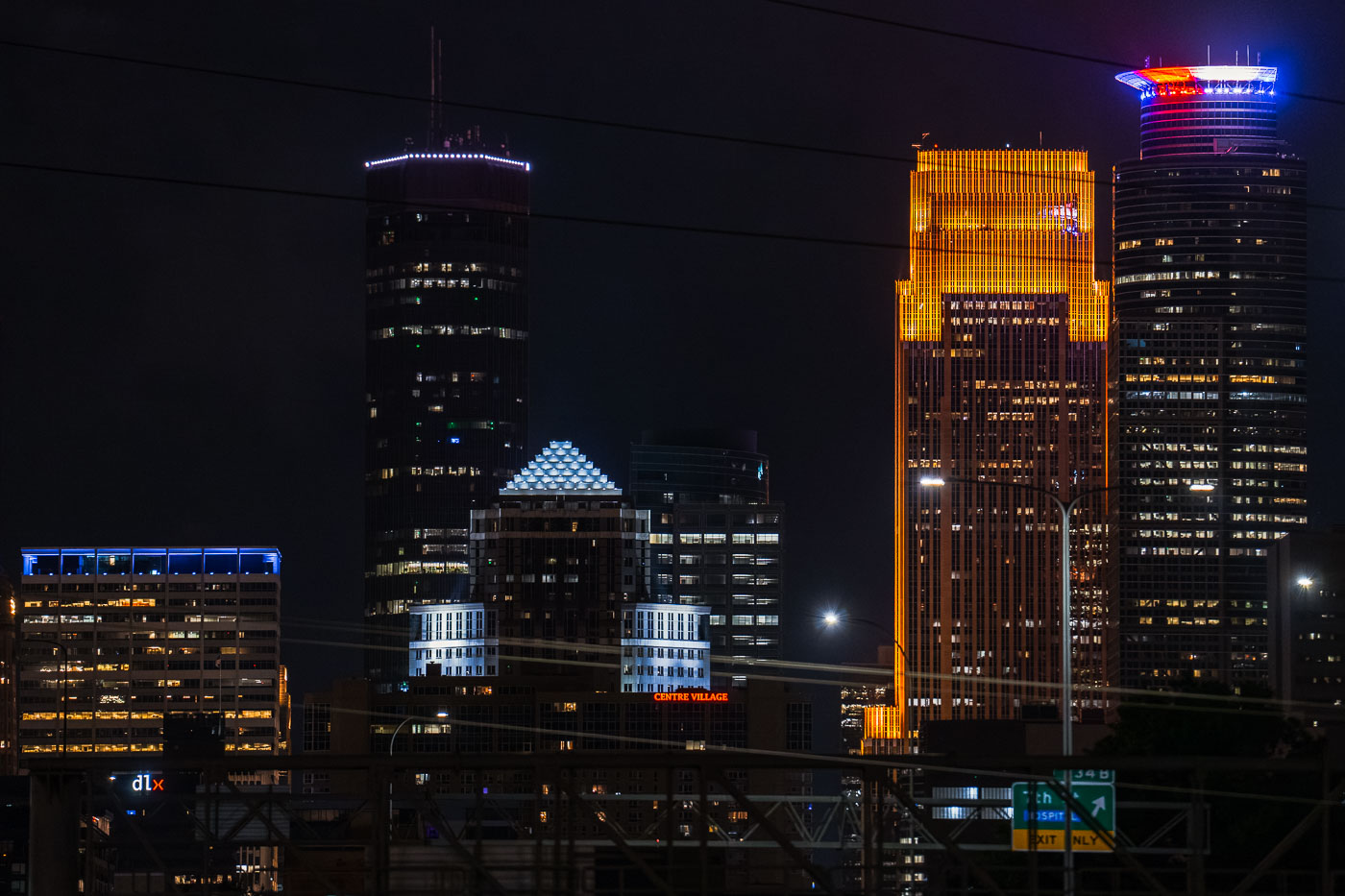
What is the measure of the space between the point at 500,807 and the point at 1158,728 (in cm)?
4243

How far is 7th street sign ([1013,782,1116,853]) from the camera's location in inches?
2773

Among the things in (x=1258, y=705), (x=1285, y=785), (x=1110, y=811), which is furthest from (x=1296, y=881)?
(x=1110, y=811)

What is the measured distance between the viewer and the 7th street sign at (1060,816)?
231 ft

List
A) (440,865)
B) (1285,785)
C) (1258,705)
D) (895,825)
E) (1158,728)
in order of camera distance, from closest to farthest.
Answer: (440,865) < (895,825) < (1285,785) < (1158,728) < (1258,705)

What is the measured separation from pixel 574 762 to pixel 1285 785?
4473 centimetres

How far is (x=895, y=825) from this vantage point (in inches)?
3354

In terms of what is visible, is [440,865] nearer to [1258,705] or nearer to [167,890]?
[167,890]

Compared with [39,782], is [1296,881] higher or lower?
lower

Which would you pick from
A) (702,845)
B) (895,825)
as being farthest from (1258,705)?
(702,845)

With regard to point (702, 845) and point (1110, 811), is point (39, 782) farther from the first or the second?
point (1110, 811)

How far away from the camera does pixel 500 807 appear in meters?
70.5

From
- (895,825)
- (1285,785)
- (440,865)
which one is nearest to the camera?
(440,865)

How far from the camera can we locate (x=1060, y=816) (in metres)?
77.2

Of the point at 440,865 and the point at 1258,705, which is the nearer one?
the point at 440,865
